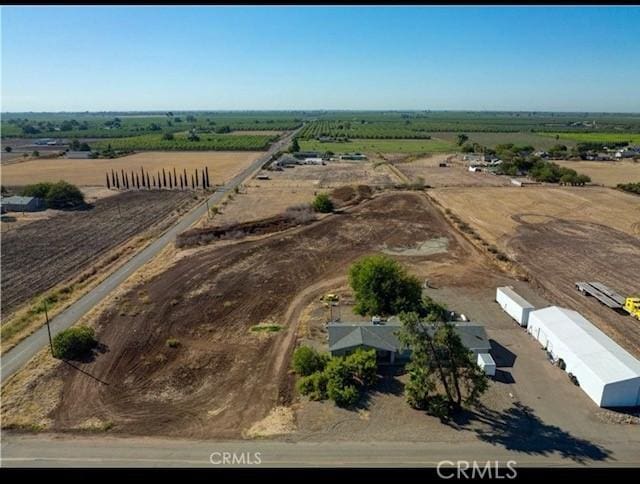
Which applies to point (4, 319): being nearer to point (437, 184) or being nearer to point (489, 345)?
point (489, 345)

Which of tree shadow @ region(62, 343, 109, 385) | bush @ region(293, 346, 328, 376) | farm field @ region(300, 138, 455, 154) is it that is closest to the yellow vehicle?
bush @ region(293, 346, 328, 376)

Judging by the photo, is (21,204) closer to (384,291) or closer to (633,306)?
(384,291)

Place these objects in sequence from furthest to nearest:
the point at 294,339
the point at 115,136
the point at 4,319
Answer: the point at 115,136 → the point at 4,319 → the point at 294,339

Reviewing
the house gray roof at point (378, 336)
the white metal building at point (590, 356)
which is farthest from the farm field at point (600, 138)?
the house gray roof at point (378, 336)

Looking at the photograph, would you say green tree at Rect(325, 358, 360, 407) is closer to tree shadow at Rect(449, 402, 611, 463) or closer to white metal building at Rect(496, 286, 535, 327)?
tree shadow at Rect(449, 402, 611, 463)

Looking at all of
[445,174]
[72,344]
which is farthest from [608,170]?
[72,344]

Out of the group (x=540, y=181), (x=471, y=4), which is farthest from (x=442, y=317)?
(x=540, y=181)

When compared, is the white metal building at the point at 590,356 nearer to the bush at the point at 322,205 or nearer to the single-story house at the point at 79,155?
the bush at the point at 322,205
